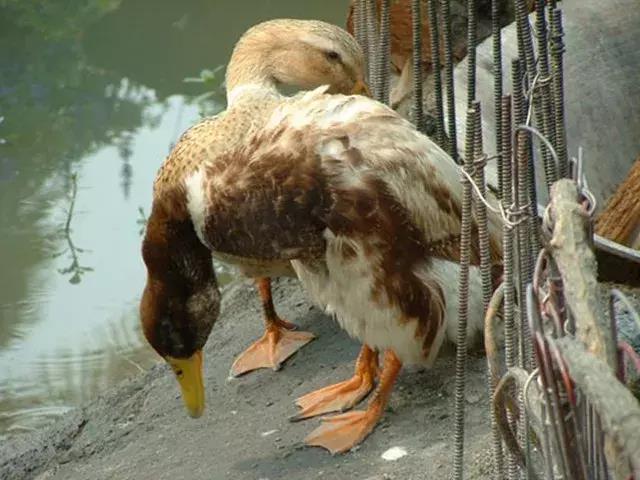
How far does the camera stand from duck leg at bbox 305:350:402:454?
3996 millimetres

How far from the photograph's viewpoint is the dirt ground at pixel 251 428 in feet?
12.7

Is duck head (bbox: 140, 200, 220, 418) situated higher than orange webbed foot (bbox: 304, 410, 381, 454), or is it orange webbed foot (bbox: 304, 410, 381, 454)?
duck head (bbox: 140, 200, 220, 418)

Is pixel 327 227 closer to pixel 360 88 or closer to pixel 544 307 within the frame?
pixel 360 88

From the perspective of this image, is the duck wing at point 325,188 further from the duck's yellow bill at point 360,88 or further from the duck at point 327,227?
the duck's yellow bill at point 360,88

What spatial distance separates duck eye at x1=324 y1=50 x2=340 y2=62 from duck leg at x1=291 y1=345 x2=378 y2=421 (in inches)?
37.0

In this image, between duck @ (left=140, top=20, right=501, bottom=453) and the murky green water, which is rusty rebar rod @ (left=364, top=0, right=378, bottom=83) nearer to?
duck @ (left=140, top=20, right=501, bottom=453)

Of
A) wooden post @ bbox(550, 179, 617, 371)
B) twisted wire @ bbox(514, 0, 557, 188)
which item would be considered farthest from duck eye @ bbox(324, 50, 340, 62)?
wooden post @ bbox(550, 179, 617, 371)

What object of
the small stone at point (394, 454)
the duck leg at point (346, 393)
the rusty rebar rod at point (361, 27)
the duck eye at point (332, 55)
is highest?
the rusty rebar rod at point (361, 27)

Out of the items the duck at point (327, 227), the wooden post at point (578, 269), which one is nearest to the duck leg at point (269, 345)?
the duck at point (327, 227)

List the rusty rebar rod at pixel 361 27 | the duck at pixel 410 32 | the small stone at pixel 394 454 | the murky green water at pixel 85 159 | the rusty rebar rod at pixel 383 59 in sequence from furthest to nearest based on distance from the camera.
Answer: the murky green water at pixel 85 159 → the duck at pixel 410 32 → the rusty rebar rod at pixel 361 27 → the rusty rebar rod at pixel 383 59 → the small stone at pixel 394 454

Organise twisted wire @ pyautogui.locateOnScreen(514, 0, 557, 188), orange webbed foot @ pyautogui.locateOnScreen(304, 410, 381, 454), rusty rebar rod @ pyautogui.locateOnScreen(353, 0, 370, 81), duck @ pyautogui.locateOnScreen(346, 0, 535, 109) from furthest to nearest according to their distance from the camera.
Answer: duck @ pyautogui.locateOnScreen(346, 0, 535, 109) < rusty rebar rod @ pyautogui.locateOnScreen(353, 0, 370, 81) < orange webbed foot @ pyautogui.locateOnScreen(304, 410, 381, 454) < twisted wire @ pyautogui.locateOnScreen(514, 0, 557, 188)

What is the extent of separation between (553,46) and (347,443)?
1.40 m

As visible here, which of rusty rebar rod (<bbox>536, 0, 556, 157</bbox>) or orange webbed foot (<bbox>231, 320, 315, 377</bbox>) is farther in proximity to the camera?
orange webbed foot (<bbox>231, 320, 315, 377</bbox>)

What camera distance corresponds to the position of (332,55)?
174 inches
